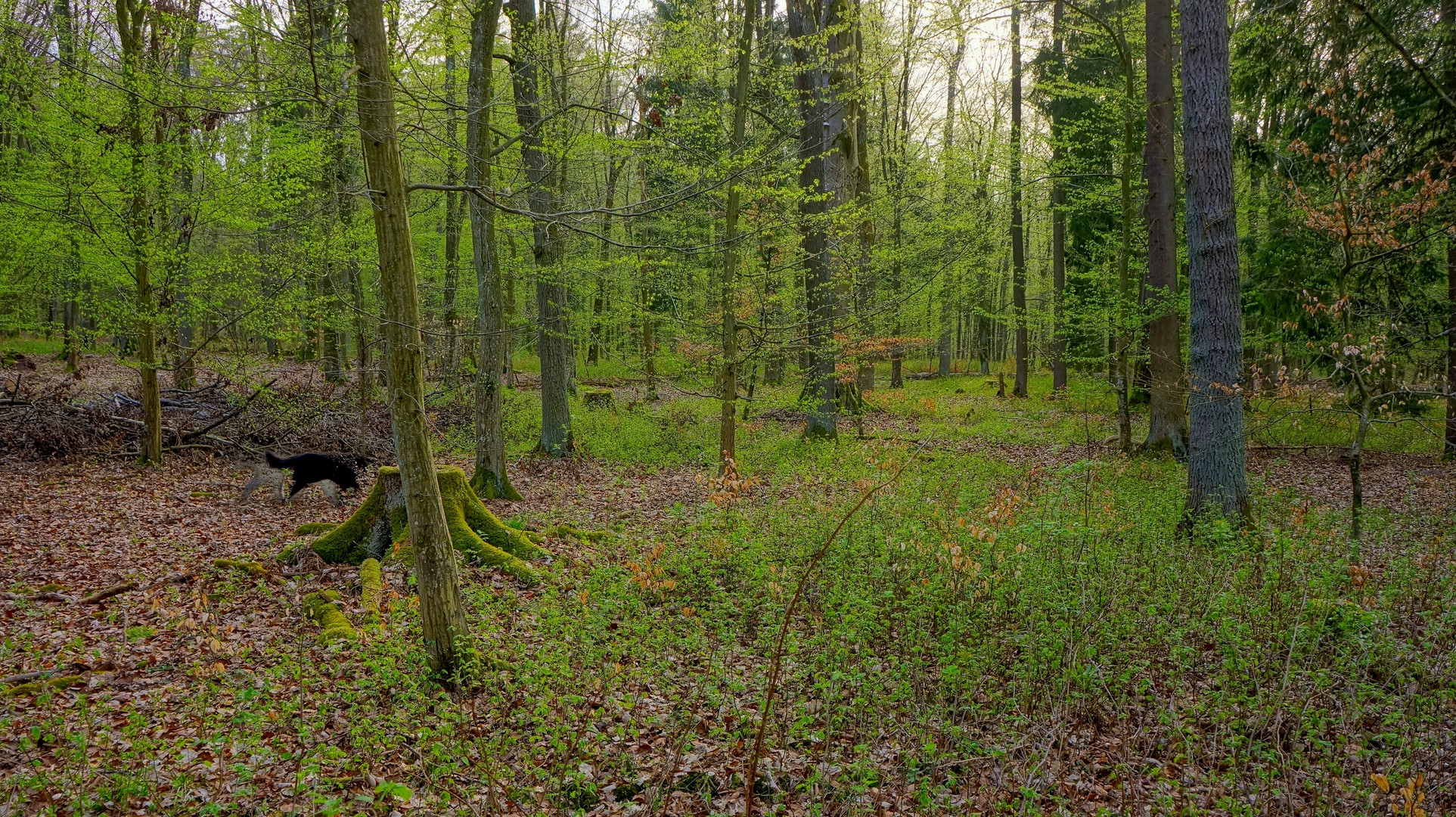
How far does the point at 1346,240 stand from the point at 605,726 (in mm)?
7330

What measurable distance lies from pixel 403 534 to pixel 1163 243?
1129cm

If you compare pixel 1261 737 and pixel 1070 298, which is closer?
pixel 1261 737

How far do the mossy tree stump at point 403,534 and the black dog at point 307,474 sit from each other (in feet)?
8.35

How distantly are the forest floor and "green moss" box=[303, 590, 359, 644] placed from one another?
0.13m

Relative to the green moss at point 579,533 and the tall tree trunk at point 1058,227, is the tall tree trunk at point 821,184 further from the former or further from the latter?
the tall tree trunk at point 1058,227

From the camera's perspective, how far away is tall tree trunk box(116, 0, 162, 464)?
921cm

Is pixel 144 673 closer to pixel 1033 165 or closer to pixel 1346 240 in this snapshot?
pixel 1346 240

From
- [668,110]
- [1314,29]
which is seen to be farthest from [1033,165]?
[668,110]

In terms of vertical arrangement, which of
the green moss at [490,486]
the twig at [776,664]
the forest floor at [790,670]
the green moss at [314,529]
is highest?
the twig at [776,664]

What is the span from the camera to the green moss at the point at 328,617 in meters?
5.13

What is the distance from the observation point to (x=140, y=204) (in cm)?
954

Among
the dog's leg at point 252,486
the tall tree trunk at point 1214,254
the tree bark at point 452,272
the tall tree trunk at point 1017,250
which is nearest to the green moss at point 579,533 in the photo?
the dog's leg at point 252,486

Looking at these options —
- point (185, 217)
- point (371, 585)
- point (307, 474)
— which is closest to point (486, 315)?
point (307, 474)

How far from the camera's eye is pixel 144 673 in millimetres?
4570
